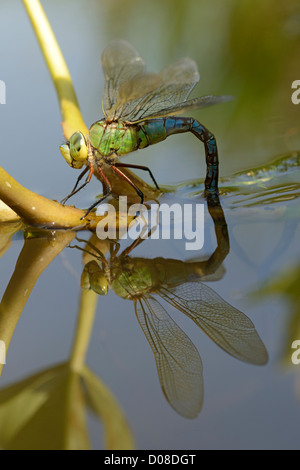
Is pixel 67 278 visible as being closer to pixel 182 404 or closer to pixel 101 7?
pixel 182 404

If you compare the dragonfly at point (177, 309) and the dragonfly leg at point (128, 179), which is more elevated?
the dragonfly leg at point (128, 179)

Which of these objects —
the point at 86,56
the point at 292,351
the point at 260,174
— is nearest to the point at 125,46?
the point at 260,174

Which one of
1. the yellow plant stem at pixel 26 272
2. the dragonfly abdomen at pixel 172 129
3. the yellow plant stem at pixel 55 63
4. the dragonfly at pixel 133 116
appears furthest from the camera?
the dragonfly abdomen at pixel 172 129

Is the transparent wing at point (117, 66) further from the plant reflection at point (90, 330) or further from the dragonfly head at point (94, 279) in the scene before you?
the dragonfly head at point (94, 279)

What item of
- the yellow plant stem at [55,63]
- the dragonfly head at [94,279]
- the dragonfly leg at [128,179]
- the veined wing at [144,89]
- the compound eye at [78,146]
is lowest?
the dragonfly head at [94,279]

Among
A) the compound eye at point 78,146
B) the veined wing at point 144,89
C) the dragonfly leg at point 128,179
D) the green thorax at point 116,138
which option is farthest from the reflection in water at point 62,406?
the veined wing at point 144,89

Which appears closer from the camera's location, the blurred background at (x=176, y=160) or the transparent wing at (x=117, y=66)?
the blurred background at (x=176, y=160)
